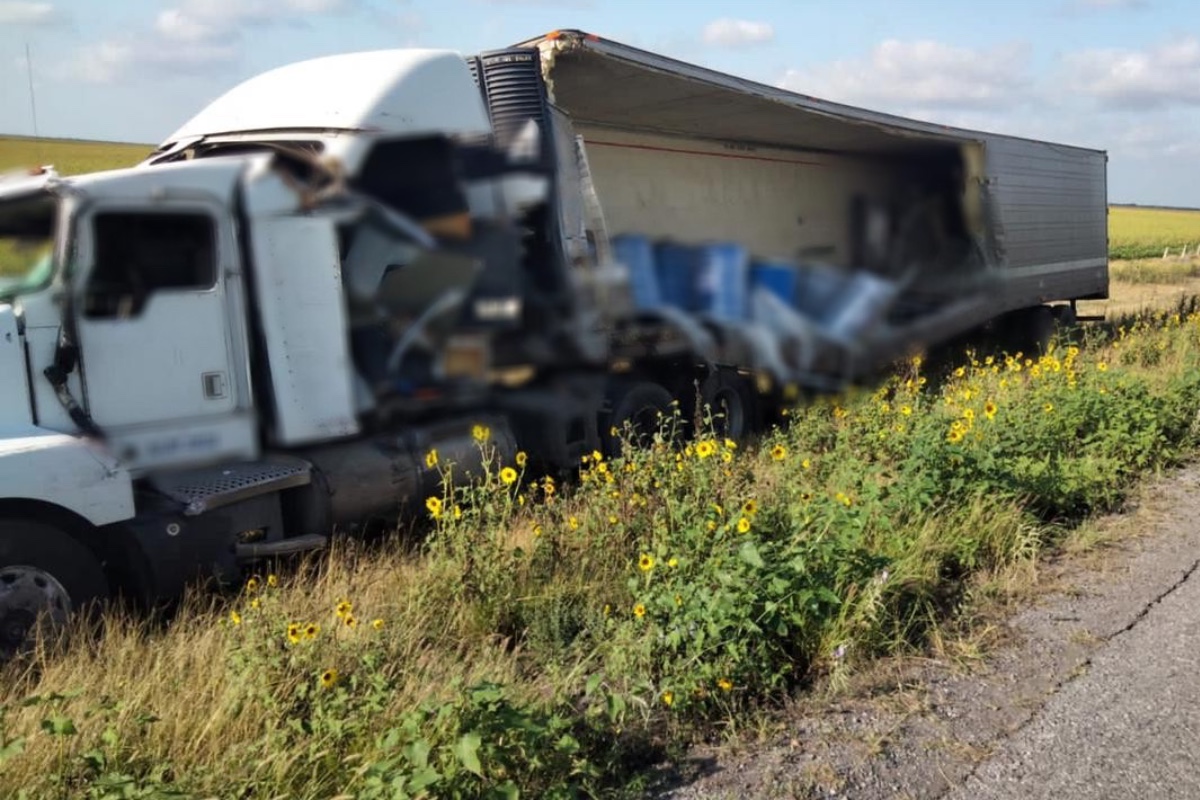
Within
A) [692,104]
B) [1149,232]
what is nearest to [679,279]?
[692,104]

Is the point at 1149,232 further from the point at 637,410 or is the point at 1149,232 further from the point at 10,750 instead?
the point at 10,750

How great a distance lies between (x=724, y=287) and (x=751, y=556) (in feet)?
4.49

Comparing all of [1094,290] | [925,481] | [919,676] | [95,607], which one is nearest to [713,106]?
[925,481]

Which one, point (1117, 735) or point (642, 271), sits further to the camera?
point (1117, 735)

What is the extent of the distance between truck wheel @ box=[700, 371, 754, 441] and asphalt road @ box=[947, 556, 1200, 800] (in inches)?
136

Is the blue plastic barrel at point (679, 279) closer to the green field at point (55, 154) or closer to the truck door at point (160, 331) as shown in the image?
the truck door at point (160, 331)

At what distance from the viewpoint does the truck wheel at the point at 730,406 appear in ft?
23.1

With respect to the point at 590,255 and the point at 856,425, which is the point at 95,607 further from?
the point at 856,425

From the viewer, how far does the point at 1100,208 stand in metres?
15.3

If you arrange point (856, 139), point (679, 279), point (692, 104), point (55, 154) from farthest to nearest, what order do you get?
point (692, 104)
point (856, 139)
point (55, 154)
point (679, 279)

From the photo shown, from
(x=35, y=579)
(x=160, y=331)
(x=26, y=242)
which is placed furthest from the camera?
(x=160, y=331)

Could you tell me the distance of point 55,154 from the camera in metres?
3.68

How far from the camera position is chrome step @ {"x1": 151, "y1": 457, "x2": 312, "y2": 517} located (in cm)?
430

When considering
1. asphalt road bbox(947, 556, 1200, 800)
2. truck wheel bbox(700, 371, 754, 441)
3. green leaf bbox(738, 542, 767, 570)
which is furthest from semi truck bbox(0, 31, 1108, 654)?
asphalt road bbox(947, 556, 1200, 800)
